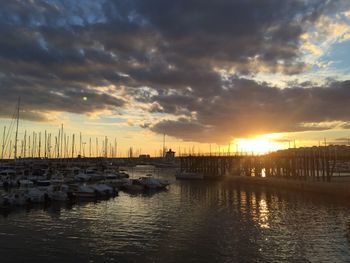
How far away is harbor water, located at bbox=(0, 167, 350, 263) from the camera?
28703 millimetres

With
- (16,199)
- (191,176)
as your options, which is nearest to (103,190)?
(16,199)

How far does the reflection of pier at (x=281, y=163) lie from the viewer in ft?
270

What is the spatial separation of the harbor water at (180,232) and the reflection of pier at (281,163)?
81.6 feet

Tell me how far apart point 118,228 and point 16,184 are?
1772 inches

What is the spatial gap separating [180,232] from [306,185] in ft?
149

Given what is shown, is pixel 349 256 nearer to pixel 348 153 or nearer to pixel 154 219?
pixel 154 219

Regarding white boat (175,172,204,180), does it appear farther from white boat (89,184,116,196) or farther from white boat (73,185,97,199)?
white boat (73,185,97,199)

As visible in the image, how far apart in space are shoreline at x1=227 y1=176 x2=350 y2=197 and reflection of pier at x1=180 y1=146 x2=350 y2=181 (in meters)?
5.49

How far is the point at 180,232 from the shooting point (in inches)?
1437

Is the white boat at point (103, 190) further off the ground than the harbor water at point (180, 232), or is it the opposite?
the white boat at point (103, 190)

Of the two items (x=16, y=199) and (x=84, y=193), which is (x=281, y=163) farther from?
(x=16, y=199)

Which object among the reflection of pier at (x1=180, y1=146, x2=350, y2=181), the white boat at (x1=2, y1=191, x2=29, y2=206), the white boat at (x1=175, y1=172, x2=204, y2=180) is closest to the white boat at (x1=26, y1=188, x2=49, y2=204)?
the white boat at (x1=2, y1=191, x2=29, y2=206)

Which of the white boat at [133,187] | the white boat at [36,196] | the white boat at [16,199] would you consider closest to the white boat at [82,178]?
the white boat at [133,187]

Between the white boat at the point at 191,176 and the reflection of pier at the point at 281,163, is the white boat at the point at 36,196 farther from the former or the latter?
the white boat at the point at 191,176
